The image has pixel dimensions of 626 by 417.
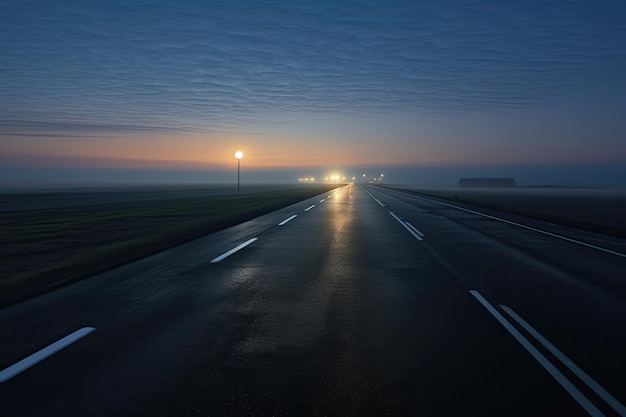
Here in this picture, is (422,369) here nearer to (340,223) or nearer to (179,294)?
(179,294)

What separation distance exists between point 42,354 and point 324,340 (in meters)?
3.01

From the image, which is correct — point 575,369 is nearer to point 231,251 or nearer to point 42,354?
point 42,354

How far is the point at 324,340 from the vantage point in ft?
17.9

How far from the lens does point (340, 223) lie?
67.2 ft

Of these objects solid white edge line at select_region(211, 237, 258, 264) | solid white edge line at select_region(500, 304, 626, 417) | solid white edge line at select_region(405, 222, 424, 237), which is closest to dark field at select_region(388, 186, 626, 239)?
solid white edge line at select_region(405, 222, 424, 237)

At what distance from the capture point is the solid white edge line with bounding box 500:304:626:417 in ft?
12.9

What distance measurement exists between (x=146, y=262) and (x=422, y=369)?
7798 mm

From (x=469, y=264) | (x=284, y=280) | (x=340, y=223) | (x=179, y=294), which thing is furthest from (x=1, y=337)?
(x=340, y=223)

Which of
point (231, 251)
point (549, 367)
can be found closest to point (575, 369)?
point (549, 367)

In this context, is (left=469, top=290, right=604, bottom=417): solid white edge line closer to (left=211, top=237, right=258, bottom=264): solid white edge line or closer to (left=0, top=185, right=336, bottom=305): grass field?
(left=211, top=237, right=258, bottom=264): solid white edge line

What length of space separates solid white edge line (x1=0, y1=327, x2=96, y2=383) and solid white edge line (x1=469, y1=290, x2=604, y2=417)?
5.07m

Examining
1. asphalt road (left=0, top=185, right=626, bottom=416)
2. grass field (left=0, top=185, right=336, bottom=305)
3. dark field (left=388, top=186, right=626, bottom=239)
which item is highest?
asphalt road (left=0, top=185, right=626, bottom=416)

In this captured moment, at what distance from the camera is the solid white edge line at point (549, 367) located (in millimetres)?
3906

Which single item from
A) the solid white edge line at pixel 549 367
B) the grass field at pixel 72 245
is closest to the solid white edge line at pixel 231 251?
the grass field at pixel 72 245
